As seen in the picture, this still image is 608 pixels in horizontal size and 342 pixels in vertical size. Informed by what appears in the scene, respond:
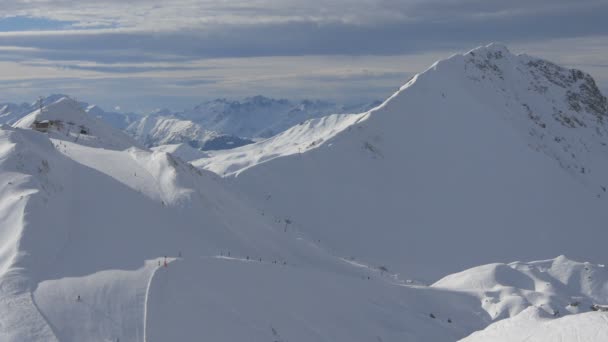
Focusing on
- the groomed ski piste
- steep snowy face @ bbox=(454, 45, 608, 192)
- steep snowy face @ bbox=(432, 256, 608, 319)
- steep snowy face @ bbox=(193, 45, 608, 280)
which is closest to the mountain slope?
the groomed ski piste

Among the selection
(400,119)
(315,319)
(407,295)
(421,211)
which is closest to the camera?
(315,319)

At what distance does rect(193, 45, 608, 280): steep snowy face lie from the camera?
2702 inches

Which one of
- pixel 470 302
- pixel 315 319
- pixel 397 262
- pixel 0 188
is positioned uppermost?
pixel 0 188

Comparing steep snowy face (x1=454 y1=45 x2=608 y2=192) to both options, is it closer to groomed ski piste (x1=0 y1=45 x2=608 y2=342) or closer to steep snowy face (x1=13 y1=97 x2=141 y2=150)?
groomed ski piste (x1=0 y1=45 x2=608 y2=342)

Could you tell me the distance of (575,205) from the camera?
8256 cm

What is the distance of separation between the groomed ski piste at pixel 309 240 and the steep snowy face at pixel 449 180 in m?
0.27

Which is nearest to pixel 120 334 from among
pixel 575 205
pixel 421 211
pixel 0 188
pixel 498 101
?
pixel 0 188

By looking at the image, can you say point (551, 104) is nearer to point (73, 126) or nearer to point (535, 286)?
point (535, 286)

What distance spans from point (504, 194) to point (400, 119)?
1861 centimetres

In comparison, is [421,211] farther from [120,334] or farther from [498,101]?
[120,334]

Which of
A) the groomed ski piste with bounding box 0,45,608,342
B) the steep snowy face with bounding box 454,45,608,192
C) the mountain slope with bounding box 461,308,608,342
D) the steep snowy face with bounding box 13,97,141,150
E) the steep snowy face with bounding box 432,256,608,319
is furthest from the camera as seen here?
the steep snowy face with bounding box 454,45,608,192

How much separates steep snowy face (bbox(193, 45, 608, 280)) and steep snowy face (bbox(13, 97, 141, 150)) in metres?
16.6

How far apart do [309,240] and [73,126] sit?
2859 centimetres

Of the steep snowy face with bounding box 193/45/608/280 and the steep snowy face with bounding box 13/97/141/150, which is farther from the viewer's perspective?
the steep snowy face with bounding box 193/45/608/280
